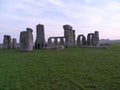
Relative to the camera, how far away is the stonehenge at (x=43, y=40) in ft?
80.8

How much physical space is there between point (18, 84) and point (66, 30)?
28.6m

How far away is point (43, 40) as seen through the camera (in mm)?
30672

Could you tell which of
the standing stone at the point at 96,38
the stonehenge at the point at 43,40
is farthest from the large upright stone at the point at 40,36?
the standing stone at the point at 96,38

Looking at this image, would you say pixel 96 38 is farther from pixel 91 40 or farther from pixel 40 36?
pixel 40 36

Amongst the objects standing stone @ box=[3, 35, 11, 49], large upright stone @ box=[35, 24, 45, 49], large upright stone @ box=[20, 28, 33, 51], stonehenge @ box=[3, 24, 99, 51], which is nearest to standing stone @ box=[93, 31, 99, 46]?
stonehenge @ box=[3, 24, 99, 51]

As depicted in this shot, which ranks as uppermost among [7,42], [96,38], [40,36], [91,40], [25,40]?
[40,36]

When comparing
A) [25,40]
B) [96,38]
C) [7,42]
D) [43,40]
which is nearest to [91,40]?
[96,38]

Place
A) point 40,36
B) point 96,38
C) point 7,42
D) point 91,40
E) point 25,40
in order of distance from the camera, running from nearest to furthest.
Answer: point 25,40 → point 40,36 → point 7,42 → point 96,38 → point 91,40

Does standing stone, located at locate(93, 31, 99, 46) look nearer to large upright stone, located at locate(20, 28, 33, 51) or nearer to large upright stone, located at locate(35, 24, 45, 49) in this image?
large upright stone, located at locate(35, 24, 45, 49)

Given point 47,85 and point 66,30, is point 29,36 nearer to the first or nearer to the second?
point 66,30

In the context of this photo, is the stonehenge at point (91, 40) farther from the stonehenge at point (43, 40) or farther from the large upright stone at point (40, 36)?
the large upright stone at point (40, 36)

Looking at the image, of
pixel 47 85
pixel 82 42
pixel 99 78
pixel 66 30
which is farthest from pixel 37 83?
pixel 82 42

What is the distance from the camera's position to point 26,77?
28.2 feet

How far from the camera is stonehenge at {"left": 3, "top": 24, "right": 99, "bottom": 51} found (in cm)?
2462
